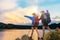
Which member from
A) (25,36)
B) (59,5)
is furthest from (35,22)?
(59,5)

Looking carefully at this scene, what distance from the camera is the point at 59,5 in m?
1.70

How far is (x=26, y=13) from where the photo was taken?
5.55ft

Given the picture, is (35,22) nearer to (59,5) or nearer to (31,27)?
(31,27)

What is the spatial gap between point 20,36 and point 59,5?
0.48 meters

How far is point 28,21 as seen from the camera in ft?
5.52

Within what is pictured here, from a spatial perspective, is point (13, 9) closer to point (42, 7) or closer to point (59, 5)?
point (42, 7)

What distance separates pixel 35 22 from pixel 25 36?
165 mm

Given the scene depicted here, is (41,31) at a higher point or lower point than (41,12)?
lower

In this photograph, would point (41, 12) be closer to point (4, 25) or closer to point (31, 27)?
point (31, 27)

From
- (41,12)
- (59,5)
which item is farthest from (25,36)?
(59,5)

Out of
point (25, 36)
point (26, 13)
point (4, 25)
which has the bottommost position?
point (25, 36)

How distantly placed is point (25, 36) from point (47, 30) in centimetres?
22

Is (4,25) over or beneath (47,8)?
Answer: beneath

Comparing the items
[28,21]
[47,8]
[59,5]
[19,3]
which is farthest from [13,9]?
[59,5]
